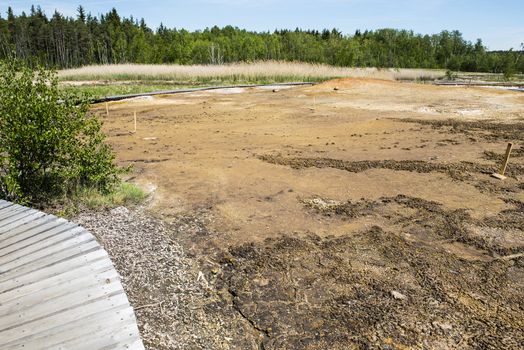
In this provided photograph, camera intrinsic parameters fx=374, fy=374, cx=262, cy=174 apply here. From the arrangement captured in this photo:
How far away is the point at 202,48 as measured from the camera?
6019cm

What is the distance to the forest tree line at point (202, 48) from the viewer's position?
57.5 metres

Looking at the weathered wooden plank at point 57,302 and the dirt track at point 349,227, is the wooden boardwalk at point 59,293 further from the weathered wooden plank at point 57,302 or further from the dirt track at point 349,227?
the dirt track at point 349,227

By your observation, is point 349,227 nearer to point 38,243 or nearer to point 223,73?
point 38,243

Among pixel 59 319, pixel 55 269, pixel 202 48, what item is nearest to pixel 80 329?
pixel 59 319

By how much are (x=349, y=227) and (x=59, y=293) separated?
3575 millimetres

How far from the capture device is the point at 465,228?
4992 millimetres

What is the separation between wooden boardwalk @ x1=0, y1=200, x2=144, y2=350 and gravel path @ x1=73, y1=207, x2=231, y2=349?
0.59 meters

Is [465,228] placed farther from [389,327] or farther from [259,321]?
[259,321]

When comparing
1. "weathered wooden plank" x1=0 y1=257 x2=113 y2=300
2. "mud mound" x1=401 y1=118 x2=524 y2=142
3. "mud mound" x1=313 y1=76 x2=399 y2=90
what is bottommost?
"mud mound" x1=401 y1=118 x2=524 y2=142

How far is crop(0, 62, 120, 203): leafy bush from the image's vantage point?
4.83m

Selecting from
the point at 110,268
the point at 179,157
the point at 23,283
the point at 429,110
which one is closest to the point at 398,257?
the point at 110,268

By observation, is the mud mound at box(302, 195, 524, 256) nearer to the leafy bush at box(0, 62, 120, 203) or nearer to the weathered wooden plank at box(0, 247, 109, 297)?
the weathered wooden plank at box(0, 247, 109, 297)

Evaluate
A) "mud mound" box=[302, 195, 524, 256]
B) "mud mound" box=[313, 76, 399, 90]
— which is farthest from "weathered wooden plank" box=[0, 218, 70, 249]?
"mud mound" box=[313, 76, 399, 90]

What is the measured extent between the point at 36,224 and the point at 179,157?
5.23 meters
